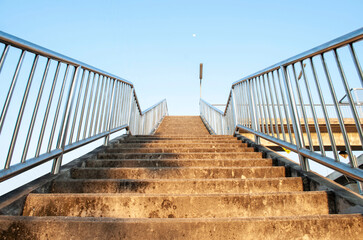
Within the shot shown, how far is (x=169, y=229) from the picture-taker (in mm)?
1122

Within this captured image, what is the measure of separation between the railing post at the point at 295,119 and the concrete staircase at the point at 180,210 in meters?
0.26

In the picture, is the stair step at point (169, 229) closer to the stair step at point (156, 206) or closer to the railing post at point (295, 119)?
the stair step at point (156, 206)

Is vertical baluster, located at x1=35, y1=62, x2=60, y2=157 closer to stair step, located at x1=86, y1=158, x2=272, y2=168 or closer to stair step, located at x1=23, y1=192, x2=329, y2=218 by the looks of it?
stair step, located at x1=23, y1=192, x2=329, y2=218

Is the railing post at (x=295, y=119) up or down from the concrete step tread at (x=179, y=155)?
up

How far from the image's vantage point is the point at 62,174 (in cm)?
203

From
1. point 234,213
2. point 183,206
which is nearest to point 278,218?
point 234,213

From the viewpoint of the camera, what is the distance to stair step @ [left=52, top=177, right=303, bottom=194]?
1819 millimetres

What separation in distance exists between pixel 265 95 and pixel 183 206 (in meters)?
2.21

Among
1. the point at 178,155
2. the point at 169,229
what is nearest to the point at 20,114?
the point at 169,229

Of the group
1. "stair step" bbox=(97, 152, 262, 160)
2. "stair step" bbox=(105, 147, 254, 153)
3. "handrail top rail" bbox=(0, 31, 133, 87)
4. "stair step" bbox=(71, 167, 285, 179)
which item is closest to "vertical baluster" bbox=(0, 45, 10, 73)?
"handrail top rail" bbox=(0, 31, 133, 87)

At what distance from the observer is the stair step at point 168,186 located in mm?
1819

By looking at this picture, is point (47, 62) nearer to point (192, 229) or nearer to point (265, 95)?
point (192, 229)

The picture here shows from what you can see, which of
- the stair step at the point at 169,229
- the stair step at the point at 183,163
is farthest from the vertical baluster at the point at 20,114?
the stair step at the point at 183,163

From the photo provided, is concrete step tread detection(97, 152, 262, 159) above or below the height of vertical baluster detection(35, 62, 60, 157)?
below
